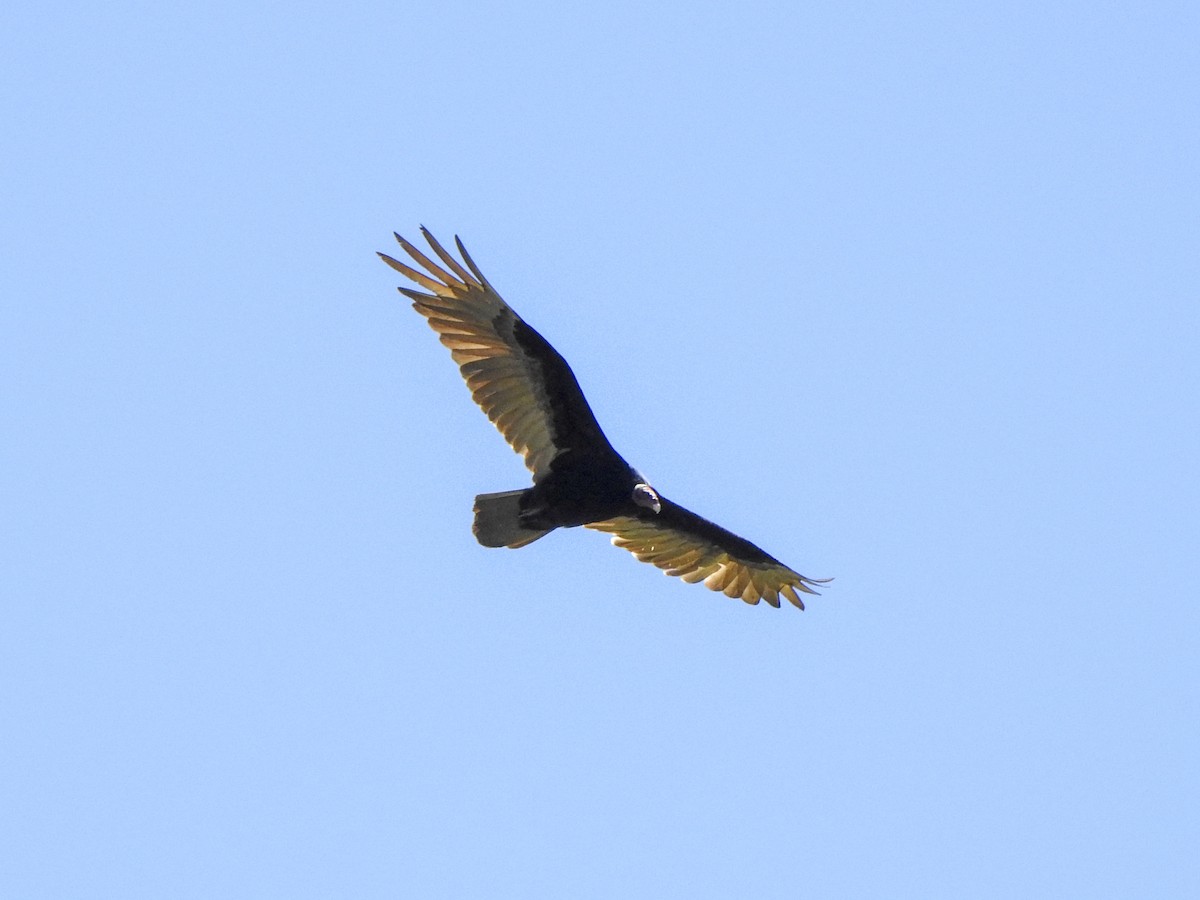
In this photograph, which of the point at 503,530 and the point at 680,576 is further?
the point at 680,576

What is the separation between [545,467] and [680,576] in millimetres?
1740

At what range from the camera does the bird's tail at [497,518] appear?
13086 mm

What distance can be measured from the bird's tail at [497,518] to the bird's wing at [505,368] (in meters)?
0.25

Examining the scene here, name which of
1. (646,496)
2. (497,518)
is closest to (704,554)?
(646,496)

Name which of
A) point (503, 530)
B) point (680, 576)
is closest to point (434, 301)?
point (503, 530)

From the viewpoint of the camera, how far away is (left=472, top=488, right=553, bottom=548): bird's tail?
13086mm

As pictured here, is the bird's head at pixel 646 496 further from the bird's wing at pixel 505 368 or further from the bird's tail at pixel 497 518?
the bird's tail at pixel 497 518

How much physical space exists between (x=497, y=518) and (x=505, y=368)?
97 centimetres

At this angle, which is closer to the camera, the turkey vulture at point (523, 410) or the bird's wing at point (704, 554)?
the turkey vulture at point (523, 410)

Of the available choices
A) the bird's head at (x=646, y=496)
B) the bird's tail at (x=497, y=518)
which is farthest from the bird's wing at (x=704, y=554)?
the bird's tail at (x=497, y=518)

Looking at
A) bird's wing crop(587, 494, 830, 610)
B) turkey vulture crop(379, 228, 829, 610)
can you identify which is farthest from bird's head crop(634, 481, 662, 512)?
bird's wing crop(587, 494, 830, 610)

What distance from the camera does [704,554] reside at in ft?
47.1

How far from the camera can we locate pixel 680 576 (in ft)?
47.2

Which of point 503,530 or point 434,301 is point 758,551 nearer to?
point 503,530
